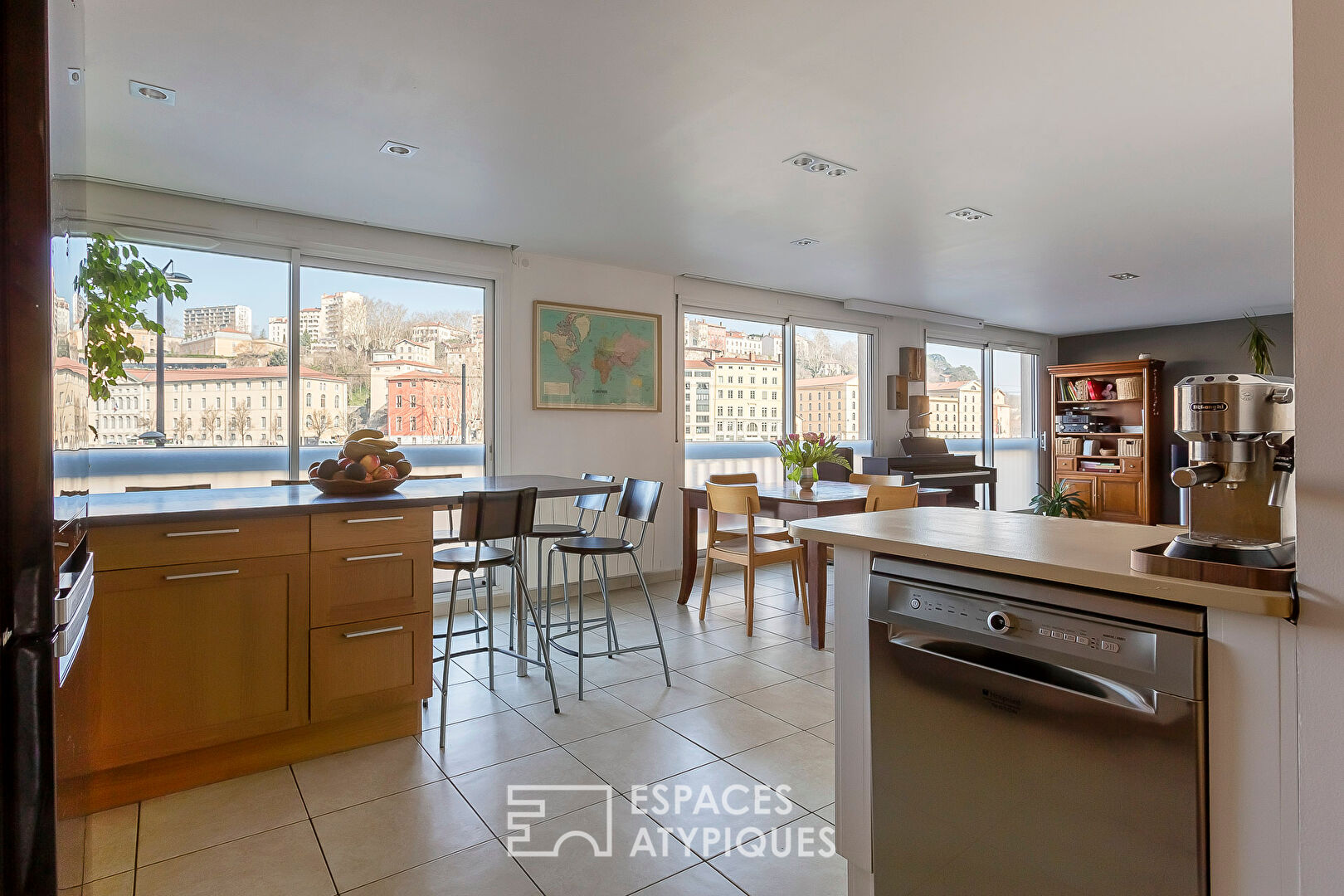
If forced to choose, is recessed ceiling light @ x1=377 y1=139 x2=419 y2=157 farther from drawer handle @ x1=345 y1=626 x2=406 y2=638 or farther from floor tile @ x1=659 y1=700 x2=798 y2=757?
floor tile @ x1=659 y1=700 x2=798 y2=757

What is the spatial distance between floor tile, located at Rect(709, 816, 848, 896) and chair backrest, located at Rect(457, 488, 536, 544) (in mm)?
1376

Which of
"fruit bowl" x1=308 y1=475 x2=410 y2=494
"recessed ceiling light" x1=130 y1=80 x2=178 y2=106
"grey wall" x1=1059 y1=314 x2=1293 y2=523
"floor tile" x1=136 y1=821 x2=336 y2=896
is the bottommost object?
"floor tile" x1=136 y1=821 x2=336 y2=896

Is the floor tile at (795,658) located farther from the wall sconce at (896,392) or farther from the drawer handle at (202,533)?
the wall sconce at (896,392)

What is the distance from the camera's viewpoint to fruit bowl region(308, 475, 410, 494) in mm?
2709

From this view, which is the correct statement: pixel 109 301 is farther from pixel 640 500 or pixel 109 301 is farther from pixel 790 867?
pixel 790 867

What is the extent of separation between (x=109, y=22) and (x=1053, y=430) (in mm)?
9157

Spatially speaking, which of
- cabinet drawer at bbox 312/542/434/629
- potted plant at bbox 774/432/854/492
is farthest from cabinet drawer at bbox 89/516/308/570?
potted plant at bbox 774/432/854/492

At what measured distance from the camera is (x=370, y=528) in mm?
2561

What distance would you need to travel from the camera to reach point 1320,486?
104cm

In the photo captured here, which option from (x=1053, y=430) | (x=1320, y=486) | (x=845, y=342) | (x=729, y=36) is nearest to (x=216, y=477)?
(x=729, y=36)

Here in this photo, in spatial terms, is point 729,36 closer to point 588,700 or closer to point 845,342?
point 588,700

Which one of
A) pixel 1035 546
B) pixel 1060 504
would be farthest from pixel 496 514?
pixel 1060 504

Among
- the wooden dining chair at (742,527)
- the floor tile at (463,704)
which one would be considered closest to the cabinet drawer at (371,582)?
the floor tile at (463,704)

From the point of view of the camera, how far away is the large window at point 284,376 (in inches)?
142
